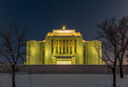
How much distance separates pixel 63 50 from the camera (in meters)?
54.6

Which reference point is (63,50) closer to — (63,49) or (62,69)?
(63,49)

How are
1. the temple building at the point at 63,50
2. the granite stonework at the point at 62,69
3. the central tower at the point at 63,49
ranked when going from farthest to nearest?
the temple building at the point at 63,50, the central tower at the point at 63,49, the granite stonework at the point at 62,69

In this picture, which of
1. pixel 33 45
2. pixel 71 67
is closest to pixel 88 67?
pixel 71 67

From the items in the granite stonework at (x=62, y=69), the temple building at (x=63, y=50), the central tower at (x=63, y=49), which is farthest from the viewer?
the temple building at (x=63, y=50)

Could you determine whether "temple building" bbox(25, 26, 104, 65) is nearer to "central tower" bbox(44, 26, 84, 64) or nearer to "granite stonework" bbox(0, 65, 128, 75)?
"central tower" bbox(44, 26, 84, 64)

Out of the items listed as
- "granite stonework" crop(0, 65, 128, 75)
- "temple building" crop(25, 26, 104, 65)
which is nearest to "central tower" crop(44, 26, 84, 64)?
"temple building" crop(25, 26, 104, 65)

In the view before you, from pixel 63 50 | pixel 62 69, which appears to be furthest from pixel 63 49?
pixel 62 69

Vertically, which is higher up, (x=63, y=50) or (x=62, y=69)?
(x=63, y=50)

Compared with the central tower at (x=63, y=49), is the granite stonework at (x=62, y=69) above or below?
below

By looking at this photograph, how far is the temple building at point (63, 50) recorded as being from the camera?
53.7 meters

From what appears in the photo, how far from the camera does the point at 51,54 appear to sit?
2151 inches

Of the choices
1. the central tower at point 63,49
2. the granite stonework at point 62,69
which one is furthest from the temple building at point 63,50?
the granite stonework at point 62,69

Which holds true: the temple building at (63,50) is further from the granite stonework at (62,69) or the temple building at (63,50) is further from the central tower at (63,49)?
the granite stonework at (62,69)

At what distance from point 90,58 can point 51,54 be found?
562 inches
